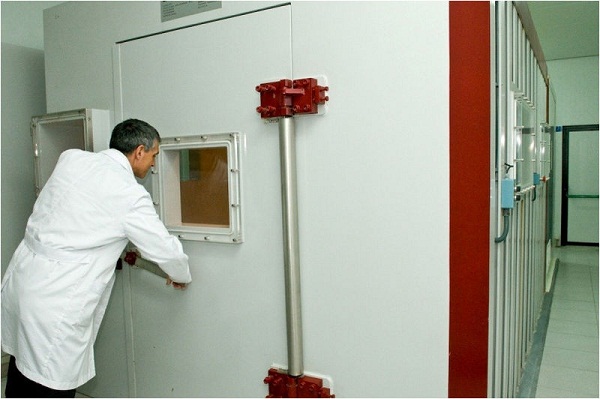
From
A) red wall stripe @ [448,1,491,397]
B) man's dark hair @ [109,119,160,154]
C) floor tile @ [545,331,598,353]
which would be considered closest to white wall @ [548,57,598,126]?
floor tile @ [545,331,598,353]

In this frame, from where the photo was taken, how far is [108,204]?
2.13 m

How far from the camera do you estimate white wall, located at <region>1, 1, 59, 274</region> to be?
126 inches

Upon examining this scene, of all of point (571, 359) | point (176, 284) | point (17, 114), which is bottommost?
point (571, 359)

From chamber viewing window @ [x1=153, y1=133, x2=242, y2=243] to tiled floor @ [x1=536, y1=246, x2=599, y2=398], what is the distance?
2.34 m

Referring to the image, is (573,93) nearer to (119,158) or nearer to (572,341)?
(572,341)

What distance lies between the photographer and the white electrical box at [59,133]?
2.64 meters

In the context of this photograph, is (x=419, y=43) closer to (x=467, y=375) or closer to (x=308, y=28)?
(x=308, y=28)

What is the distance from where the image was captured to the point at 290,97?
2.03 m

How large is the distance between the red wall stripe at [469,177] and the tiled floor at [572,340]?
1696 millimetres

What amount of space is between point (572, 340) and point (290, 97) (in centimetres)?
344

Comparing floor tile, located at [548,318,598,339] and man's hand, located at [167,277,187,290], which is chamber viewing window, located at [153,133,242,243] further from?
floor tile, located at [548,318,598,339]

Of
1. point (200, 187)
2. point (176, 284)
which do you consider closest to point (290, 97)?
point (200, 187)

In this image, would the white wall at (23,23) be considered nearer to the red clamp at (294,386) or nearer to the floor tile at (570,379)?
the red clamp at (294,386)

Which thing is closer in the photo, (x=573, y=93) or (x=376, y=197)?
(x=376, y=197)
